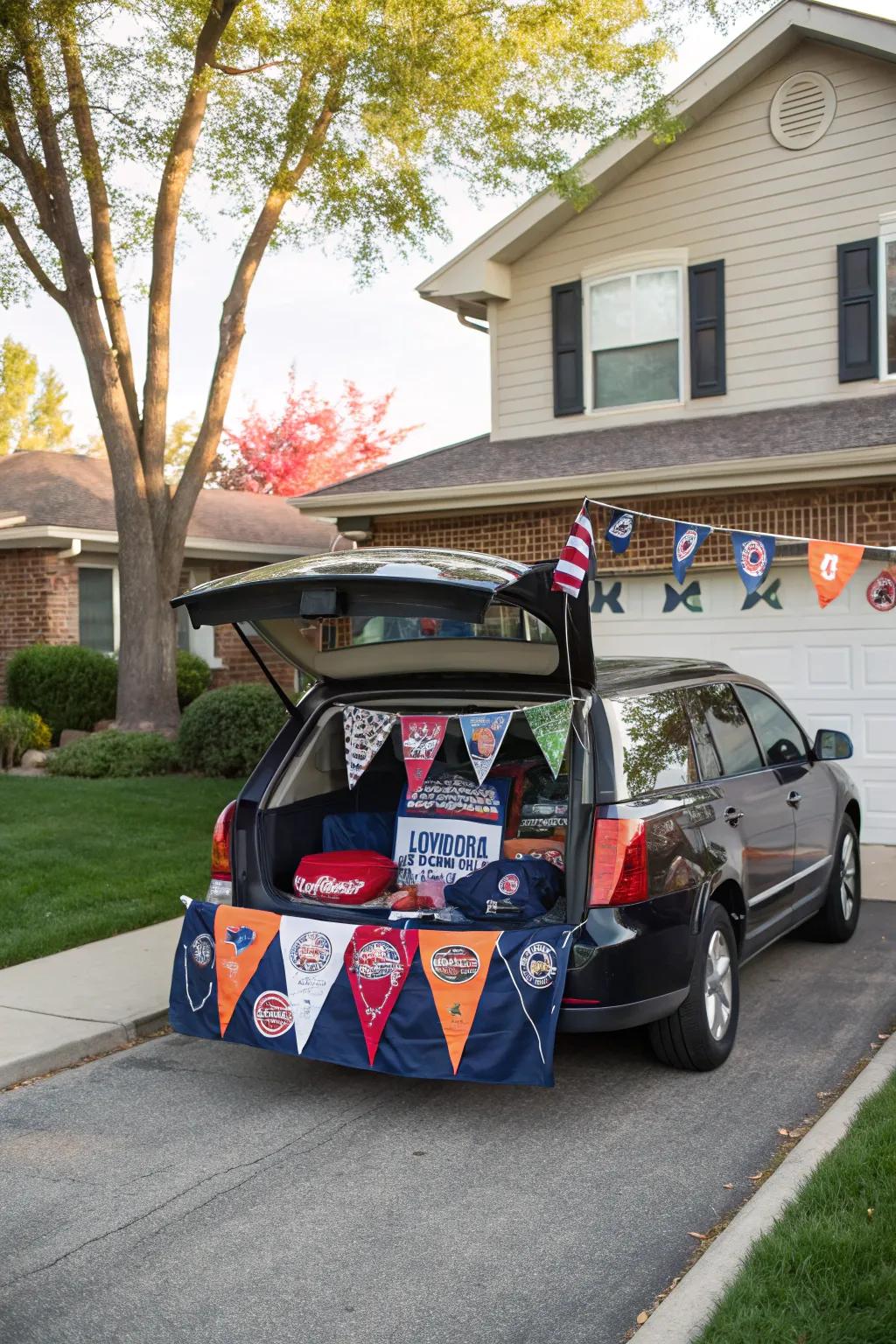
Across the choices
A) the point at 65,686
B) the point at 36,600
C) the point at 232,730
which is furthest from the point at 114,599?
the point at 232,730

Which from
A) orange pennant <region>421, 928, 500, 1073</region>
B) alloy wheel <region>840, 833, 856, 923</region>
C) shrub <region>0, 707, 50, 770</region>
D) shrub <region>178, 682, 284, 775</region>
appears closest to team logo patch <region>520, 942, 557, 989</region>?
orange pennant <region>421, 928, 500, 1073</region>

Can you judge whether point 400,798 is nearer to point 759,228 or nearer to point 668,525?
point 668,525

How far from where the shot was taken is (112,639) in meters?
20.0

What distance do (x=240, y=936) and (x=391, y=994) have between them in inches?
28.7

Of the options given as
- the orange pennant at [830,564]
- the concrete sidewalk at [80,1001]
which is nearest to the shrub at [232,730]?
the concrete sidewalk at [80,1001]

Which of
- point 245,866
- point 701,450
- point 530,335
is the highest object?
point 530,335

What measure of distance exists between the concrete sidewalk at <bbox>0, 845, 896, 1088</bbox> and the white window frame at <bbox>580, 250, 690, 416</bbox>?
754 centimetres

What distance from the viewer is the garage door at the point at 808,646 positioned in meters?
10.9

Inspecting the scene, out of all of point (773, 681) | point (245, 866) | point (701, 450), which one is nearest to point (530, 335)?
point (701, 450)

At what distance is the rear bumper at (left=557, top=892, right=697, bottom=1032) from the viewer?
494 centimetres

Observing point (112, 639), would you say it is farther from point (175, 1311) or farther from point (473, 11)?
point (175, 1311)

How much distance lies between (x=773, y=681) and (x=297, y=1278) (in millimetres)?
8472

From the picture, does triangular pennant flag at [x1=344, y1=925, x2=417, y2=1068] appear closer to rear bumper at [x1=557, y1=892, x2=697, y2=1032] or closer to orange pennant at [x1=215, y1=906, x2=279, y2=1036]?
orange pennant at [x1=215, y1=906, x2=279, y2=1036]

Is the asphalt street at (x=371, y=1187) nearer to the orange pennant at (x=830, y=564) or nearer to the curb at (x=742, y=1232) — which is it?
the curb at (x=742, y=1232)
